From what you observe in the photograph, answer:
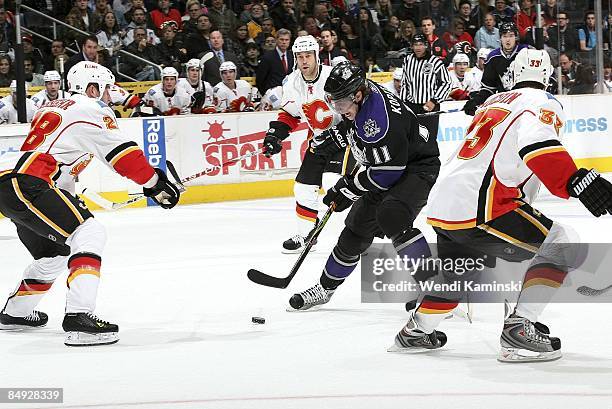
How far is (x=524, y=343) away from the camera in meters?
3.90

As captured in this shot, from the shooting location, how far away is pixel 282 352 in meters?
4.34

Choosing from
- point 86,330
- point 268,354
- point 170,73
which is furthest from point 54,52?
point 268,354

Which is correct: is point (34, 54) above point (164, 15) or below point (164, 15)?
below

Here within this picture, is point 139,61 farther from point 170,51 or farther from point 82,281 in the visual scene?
point 82,281

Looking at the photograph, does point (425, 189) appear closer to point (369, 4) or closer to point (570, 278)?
point (570, 278)

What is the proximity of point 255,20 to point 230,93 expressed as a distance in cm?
154

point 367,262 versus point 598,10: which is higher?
point 598,10

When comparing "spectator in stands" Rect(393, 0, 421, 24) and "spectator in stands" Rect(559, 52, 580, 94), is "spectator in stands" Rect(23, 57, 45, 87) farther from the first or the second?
"spectator in stands" Rect(559, 52, 580, 94)

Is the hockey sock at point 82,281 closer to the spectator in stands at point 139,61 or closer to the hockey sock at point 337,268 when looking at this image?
the hockey sock at point 337,268

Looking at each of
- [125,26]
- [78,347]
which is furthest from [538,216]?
[125,26]

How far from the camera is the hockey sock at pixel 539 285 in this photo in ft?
12.6


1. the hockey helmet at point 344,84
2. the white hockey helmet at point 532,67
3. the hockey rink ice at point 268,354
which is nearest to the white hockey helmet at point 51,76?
the hockey rink ice at point 268,354

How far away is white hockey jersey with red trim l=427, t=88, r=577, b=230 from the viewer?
371cm

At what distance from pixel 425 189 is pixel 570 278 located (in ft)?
3.36
